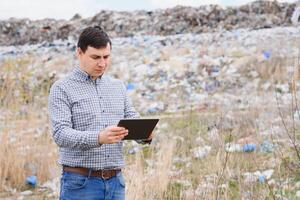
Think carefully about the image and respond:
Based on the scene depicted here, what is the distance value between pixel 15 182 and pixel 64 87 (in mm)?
2962

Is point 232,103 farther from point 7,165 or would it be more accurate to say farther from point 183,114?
point 7,165

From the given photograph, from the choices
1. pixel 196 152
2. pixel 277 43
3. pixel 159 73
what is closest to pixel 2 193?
pixel 196 152

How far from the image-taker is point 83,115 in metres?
3.10

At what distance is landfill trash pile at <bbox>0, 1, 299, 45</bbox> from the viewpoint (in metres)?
25.2

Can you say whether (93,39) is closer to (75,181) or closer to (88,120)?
(88,120)

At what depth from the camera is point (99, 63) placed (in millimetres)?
3082

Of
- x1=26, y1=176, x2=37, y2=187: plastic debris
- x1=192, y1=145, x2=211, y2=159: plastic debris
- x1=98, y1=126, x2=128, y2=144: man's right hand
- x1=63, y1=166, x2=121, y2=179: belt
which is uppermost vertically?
x1=98, y1=126, x2=128, y2=144: man's right hand

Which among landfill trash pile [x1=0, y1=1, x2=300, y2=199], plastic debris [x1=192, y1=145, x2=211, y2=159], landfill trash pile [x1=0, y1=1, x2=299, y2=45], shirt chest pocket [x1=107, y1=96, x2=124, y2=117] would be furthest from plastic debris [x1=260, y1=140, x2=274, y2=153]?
landfill trash pile [x1=0, y1=1, x2=299, y2=45]

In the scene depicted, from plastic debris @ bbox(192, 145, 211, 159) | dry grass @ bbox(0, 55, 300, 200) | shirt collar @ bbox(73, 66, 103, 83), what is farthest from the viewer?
plastic debris @ bbox(192, 145, 211, 159)

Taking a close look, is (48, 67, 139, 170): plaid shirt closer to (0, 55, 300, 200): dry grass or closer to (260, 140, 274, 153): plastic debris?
(0, 55, 300, 200): dry grass

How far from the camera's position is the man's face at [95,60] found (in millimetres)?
3076

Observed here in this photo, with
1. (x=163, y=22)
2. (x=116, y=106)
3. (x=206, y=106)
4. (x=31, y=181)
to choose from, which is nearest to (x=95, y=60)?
(x=116, y=106)

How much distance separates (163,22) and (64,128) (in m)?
23.5

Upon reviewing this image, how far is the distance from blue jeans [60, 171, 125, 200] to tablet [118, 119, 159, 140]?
10.2 inches
